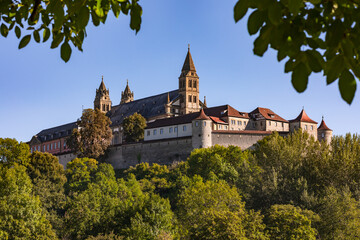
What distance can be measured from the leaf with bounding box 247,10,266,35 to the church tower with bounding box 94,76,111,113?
367ft

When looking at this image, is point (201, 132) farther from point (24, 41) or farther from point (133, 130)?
point (24, 41)

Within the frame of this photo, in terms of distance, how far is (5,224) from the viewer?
38812mm

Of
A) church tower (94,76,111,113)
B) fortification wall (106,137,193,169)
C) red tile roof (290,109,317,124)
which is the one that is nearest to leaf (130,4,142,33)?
fortification wall (106,137,193,169)

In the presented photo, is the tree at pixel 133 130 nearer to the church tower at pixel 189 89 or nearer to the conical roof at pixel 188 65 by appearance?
the church tower at pixel 189 89

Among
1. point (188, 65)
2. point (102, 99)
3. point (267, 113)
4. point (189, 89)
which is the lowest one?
point (267, 113)

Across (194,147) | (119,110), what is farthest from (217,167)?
(119,110)

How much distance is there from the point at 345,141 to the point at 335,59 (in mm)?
51170

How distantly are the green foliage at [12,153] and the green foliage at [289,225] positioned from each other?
106 ft

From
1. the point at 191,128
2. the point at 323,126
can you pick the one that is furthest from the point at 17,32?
the point at 323,126

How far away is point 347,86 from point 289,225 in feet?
114

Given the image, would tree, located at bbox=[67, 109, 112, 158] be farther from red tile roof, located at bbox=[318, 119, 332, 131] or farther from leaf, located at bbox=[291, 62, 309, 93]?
leaf, located at bbox=[291, 62, 309, 93]

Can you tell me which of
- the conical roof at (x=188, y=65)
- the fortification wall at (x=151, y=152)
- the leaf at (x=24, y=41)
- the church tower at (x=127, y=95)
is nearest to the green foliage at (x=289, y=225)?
the fortification wall at (x=151, y=152)

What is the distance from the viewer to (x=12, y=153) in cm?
5894

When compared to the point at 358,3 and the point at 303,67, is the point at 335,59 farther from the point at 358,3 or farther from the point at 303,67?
the point at 358,3
